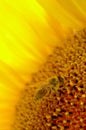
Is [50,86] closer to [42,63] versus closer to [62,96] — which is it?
[62,96]

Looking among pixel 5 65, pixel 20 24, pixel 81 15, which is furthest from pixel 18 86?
pixel 81 15

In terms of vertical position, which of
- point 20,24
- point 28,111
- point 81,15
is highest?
point 20,24

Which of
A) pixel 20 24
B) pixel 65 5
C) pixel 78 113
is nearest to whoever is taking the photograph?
pixel 78 113

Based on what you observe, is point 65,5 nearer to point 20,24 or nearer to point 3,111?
point 20,24

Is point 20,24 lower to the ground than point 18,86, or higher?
higher

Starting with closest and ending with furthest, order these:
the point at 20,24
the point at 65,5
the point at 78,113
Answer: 1. the point at 78,113
2. the point at 65,5
3. the point at 20,24

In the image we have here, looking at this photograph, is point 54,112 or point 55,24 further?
point 55,24
